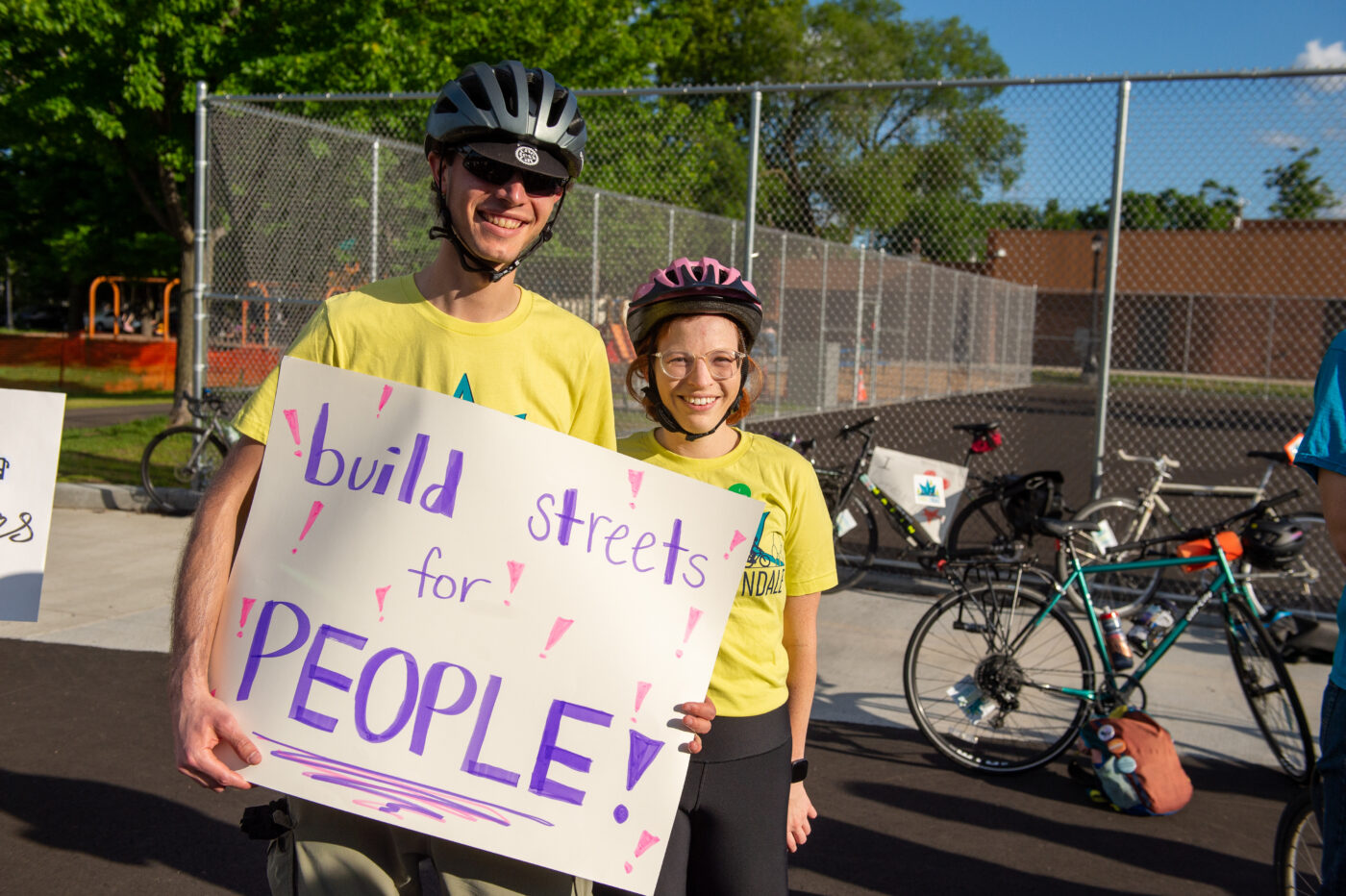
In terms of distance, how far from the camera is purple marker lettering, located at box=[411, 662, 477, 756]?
1.79 meters

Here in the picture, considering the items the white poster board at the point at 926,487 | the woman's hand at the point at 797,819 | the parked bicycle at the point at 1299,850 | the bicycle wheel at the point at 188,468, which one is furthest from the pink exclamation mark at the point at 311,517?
the bicycle wheel at the point at 188,468

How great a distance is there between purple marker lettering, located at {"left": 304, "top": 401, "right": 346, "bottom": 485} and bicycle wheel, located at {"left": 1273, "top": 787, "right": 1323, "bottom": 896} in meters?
2.68

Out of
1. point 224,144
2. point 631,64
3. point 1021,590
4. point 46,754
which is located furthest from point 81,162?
point 1021,590

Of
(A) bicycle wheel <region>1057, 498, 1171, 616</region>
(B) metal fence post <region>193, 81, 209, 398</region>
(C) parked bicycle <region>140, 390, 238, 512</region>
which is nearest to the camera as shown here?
(A) bicycle wheel <region>1057, 498, 1171, 616</region>

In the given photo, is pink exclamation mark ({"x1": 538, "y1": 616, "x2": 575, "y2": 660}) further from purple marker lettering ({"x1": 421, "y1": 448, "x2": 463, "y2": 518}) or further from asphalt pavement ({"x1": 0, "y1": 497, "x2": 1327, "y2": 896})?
asphalt pavement ({"x1": 0, "y1": 497, "x2": 1327, "y2": 896})

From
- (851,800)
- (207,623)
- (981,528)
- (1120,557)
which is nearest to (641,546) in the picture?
(207,623)

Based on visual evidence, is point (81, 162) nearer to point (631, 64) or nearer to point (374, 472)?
point (631, 64)

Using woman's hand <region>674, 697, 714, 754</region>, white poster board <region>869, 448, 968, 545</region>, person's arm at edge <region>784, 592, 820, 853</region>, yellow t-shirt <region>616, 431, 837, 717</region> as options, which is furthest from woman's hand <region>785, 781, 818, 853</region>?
white poster board <region>869, 448, 968, 545</region>

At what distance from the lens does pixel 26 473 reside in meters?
2.71

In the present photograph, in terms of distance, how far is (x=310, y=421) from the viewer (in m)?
1.83

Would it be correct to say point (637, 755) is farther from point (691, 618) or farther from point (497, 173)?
point (497, 173)

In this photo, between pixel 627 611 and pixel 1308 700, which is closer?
pixel 627 611

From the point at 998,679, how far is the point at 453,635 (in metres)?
3.42

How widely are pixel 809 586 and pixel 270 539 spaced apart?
3.63ft
